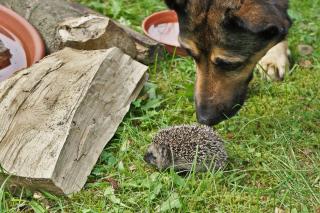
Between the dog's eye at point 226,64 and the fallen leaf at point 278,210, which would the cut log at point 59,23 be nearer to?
the dog's eye at point 226,64

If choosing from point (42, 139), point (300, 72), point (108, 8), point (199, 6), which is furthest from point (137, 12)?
point (42, 139)

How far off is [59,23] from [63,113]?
4.66 feet

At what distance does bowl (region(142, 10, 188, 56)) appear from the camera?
626 centimetres

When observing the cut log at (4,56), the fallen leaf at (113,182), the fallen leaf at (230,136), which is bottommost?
the fallen leaf at (230,136)

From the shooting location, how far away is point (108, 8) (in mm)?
6801

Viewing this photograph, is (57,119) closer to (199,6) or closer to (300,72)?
(199,6)

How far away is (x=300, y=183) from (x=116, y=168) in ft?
4.39

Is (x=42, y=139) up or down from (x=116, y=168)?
up

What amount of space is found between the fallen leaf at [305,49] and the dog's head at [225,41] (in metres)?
1.55

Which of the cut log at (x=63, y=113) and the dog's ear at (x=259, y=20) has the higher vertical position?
the dog's ear at (x=259, y=20)

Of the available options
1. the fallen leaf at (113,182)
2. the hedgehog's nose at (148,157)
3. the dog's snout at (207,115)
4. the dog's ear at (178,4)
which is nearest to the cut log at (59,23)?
the dog's ear at (178,4)

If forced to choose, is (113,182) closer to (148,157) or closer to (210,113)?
(148,157)

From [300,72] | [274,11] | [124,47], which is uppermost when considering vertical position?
[274,11]

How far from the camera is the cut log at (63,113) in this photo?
13.2ft
